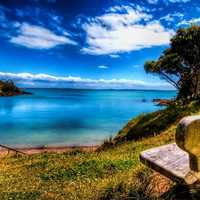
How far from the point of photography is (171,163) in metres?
3.97

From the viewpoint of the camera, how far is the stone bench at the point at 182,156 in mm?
3068

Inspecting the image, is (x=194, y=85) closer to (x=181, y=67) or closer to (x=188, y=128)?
(x=181, y=67)

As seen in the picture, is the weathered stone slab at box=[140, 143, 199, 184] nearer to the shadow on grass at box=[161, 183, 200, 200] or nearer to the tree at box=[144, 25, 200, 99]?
the shadow on grass at box=[161, 183, 200, 200]

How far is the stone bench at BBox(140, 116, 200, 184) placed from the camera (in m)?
3.07

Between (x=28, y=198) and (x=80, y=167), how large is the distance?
9.31ft

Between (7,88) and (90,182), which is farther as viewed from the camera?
(7,88)

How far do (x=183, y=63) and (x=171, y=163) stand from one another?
2388cm

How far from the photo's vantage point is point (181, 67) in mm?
26906

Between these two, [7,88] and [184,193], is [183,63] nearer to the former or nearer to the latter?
[184,193]

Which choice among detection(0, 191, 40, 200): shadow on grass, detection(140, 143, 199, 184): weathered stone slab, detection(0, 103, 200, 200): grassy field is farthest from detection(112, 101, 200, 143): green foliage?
detection(140, 143, 199, 184): weathered stone slab

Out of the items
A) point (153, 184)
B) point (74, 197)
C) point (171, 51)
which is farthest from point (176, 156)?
point (171, 51)

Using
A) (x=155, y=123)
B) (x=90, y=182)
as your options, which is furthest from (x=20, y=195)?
(x=155, y=123)

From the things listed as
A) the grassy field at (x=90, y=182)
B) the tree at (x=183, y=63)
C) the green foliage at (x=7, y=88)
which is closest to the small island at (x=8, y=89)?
the green foliage at (x=7, y=88)

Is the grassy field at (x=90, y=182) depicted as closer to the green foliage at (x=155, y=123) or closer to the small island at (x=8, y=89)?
the green foliage at (x=155, y=123)
